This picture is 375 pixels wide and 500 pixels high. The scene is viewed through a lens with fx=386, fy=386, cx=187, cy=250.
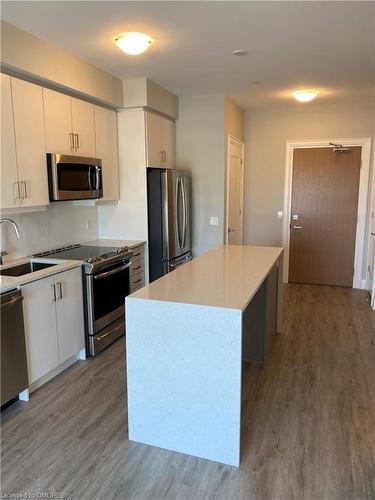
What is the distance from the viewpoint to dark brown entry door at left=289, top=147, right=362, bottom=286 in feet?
18.6

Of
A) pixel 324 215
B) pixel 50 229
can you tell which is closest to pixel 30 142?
pixel 50 229

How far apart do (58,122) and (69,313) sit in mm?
1672

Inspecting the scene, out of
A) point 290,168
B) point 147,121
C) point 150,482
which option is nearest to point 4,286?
point 150,482

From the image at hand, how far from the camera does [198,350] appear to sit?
2117 millimetres

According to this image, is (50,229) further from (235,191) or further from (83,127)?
(235,191)

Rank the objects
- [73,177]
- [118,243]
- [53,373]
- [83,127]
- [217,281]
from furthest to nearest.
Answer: [118,243], [83,127], [73,177], [53,373], [217,281]

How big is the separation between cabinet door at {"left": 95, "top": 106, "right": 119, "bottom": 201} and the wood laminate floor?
70.4 inches

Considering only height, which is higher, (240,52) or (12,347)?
(240,52)

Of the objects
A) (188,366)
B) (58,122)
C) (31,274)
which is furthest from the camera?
(58,122)

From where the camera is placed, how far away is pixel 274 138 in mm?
5848

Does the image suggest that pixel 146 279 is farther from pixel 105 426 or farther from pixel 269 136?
pixel 269 136

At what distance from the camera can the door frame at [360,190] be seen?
18.1ft

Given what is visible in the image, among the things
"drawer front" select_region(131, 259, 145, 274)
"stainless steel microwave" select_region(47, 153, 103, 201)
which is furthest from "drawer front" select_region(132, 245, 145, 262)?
"stainless steel microwave" select_region(47, 153, 103, 201)

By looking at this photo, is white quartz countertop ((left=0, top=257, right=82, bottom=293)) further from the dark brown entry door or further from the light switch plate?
the dark brown entry door
